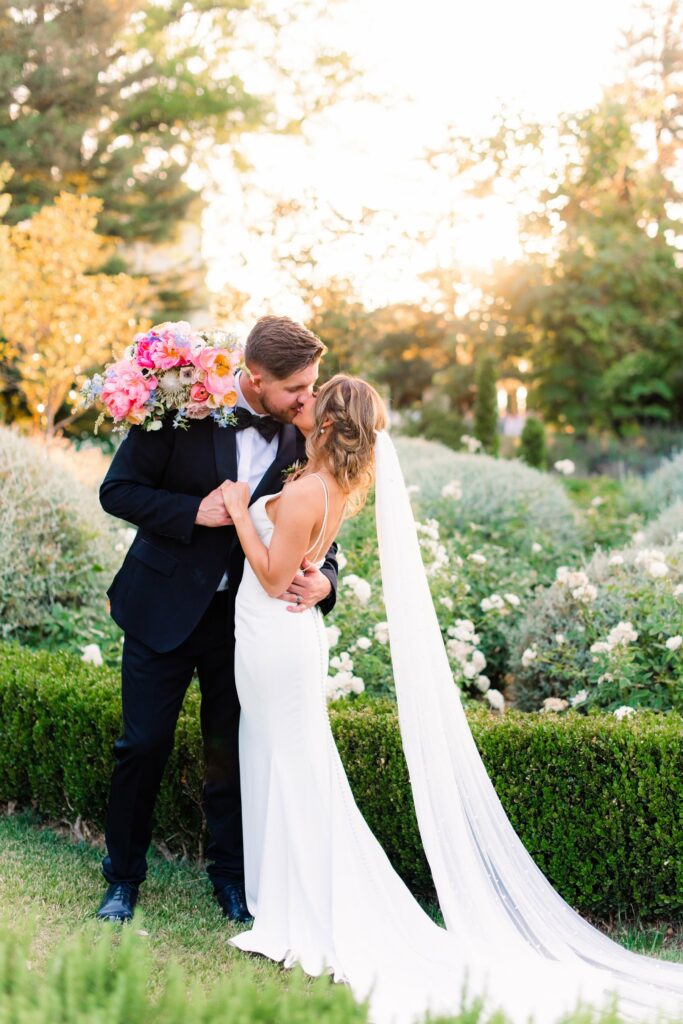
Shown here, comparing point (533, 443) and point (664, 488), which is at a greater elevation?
point (664, 488)

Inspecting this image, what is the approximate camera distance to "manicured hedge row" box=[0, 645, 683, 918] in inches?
165

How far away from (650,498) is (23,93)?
53.4 feet

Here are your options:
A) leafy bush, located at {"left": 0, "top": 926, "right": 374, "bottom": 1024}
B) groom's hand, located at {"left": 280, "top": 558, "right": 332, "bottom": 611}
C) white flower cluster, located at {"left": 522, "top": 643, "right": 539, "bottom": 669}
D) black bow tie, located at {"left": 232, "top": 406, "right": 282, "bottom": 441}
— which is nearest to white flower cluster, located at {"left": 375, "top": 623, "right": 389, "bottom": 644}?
white flower cluster, located at {"left": 522, "top": 643, "right": 539, "bottom": 669}

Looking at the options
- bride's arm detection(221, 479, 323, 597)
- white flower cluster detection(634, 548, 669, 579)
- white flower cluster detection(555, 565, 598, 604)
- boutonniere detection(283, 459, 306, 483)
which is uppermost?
boutonniere detection(283, 459, 306, 483)

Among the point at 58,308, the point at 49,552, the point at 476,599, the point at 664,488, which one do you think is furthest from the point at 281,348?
the point at 58,308

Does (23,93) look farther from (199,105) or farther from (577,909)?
(577,909)

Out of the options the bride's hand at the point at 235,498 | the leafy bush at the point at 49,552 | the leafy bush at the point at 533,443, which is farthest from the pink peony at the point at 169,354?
the leafy bush at the point at 533,443

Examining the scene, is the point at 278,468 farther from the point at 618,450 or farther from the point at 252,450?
the point at 618,450

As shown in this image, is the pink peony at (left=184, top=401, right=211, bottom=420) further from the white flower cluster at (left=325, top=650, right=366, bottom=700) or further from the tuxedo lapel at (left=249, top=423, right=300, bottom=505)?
the white flower cluster at (left=325, top=650, right=366, bottom=700)

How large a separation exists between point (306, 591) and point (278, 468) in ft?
1.65

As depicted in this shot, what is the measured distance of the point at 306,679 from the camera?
379 cm

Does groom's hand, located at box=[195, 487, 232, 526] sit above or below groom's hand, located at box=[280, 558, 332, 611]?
above

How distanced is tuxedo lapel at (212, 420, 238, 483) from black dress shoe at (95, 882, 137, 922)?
1.63m

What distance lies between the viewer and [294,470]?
3908mm
